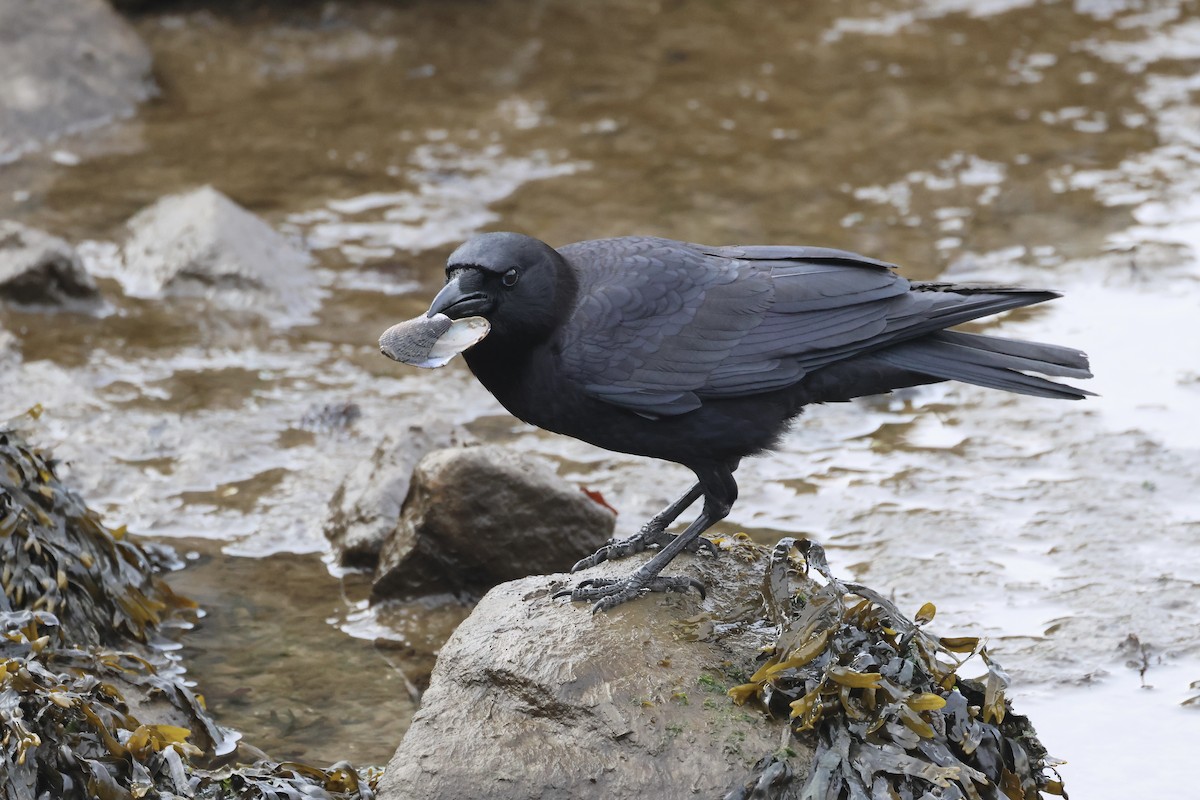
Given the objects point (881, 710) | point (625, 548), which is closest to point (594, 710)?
point (881, 710)

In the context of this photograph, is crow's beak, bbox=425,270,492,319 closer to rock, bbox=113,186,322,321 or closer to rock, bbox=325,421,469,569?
rock, bbox=325,421,469,569

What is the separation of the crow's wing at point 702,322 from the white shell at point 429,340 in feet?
1.07

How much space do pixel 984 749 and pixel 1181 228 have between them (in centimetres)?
610

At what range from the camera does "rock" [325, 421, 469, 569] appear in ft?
21.4

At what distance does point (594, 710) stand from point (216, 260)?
230 inches

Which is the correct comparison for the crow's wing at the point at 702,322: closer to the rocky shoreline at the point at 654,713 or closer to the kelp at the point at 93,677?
the rocky shoreline at the point at 654,713

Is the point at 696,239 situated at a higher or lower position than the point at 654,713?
lower

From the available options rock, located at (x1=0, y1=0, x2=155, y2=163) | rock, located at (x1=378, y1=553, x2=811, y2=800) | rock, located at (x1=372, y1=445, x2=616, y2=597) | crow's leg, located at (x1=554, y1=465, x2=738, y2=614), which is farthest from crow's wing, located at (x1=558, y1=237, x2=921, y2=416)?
rock, located at (x1=0, y1=0, x2=155, y2=163)

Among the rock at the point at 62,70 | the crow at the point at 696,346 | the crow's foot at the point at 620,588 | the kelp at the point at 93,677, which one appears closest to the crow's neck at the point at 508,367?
the crow at the point at 696,346

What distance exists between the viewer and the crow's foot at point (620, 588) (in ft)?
14.9

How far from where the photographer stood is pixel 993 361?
179 inches

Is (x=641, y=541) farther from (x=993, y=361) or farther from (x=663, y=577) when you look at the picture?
(x=993, y=361)

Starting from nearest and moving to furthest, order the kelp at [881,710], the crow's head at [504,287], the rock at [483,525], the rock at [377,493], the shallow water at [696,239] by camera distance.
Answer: the kelp at [881,710] < the crow's head at [504,287] < the shallow water at [696,239] < the rock at [483,525] < the rock at [377,493]

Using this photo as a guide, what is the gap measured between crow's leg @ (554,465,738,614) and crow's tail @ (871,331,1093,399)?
2.25 feet
